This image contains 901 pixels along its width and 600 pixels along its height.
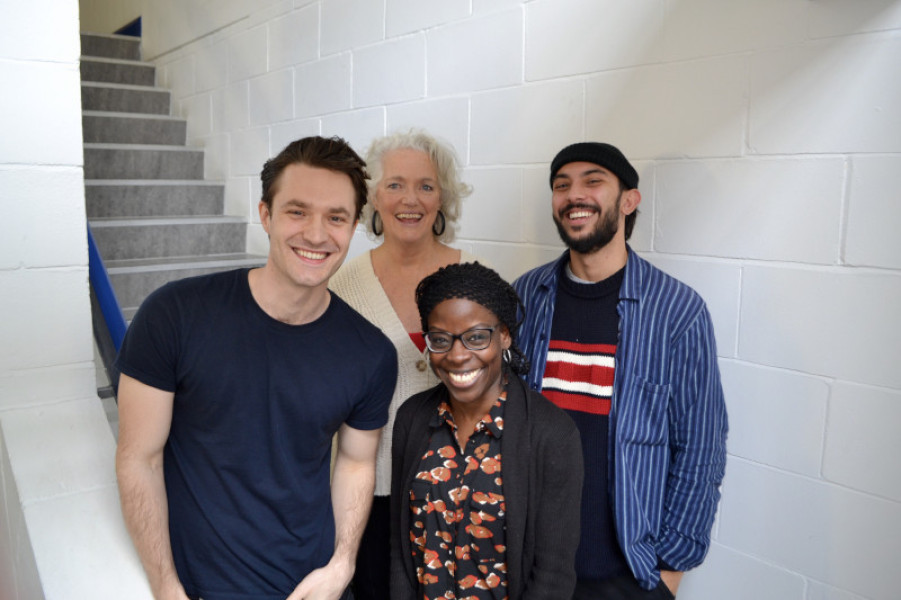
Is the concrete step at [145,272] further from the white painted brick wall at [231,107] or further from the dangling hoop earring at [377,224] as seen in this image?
the dangling hoop earring at [377,224]

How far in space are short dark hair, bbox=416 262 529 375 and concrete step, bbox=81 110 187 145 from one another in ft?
12.2

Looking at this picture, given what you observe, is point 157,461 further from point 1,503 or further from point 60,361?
point 1,503

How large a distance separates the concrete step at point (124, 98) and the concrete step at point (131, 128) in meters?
0.15

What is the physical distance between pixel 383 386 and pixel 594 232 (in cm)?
57

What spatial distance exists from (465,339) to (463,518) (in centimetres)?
34

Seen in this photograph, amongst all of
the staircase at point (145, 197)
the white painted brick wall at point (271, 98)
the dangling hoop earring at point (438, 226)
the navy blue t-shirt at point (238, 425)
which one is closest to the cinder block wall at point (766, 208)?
the dangling hoop earring at point (438, 226)

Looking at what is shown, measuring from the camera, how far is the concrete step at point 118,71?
4902 mm

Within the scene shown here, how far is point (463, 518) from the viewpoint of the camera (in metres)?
1.32

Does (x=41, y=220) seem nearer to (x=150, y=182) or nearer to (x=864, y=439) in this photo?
(x=864, y=439)

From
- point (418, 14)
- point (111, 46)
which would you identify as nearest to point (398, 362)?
point (418, 14)

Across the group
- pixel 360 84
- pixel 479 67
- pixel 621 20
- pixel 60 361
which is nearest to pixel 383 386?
pixel 60 361

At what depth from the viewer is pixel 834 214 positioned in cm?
152

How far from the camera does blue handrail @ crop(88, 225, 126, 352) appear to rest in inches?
76.7

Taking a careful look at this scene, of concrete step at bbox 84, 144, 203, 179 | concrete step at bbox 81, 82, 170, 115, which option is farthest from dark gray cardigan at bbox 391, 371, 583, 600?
concrete step at bbox 81, 82, 170, 115
